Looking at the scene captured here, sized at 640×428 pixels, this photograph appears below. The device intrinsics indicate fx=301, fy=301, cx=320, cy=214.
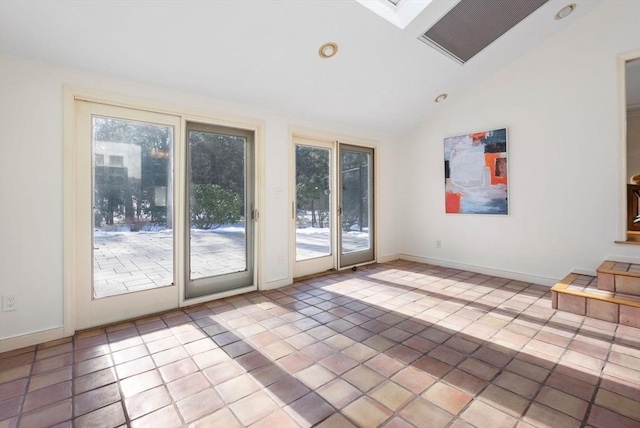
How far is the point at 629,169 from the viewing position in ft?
18.2

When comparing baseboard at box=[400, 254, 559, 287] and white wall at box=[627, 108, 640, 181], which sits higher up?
white wall at box=[627, 108, 640, 181]

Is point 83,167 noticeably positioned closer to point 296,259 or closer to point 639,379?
point 296,259

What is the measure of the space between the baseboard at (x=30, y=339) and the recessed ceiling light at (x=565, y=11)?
5689mm

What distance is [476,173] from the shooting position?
4332 mm

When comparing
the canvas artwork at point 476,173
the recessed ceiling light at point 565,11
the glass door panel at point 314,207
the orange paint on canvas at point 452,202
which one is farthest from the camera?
the orange paint on canvas at point 452,202

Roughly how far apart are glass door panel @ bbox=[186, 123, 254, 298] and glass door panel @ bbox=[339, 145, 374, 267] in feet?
5.34

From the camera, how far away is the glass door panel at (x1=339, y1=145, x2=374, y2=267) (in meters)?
4.78

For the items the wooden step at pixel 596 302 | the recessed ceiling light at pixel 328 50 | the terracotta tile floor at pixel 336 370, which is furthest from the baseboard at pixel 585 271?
the recessed ceiling light at pixel 328 50

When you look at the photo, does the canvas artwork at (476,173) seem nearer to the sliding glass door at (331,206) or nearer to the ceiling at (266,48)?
the ceiling at (266,48)

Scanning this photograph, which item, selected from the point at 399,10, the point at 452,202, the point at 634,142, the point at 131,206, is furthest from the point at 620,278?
the point at 131,206

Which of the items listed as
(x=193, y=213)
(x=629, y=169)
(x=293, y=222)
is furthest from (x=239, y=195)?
(x=629, y=169)

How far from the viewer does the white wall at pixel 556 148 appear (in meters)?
3.33

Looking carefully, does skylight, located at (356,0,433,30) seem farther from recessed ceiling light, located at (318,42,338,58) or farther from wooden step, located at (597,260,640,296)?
wooden step, located at (597,260,640,296)

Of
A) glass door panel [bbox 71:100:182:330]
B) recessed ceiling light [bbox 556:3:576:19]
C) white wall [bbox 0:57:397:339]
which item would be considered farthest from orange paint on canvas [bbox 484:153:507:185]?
white wall [bbox 0:57:397:339]
